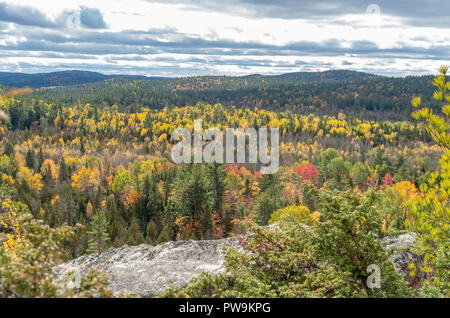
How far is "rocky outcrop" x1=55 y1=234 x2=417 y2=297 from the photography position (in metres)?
12.5

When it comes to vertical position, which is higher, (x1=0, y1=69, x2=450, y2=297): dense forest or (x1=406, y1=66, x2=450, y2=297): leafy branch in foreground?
(x1=406, y1=66, x2=450, y2=297): leafy branch in foreground

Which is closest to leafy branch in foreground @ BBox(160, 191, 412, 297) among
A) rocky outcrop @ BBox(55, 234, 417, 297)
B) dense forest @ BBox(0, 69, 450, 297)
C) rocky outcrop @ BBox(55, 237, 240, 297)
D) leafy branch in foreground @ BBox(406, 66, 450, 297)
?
dense forest @ BBox(0, 69, 450, 297)

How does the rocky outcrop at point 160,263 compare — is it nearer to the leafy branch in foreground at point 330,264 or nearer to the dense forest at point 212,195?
the dense forest at point 212,195

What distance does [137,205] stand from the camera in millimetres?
68125

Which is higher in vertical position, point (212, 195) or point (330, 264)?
point (330, 264)

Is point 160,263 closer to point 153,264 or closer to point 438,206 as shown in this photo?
point 153,264

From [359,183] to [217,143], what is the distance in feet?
288

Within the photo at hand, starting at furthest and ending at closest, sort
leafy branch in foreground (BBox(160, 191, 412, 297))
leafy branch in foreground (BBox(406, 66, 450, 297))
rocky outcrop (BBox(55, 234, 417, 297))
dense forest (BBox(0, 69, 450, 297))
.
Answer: rocky outcrop (BBox(55, 234, 417, 297)) → leafy branch in foreground (BBox(160, 191, 412, 297)) → dense forest (BBox(0, 69, 450, 297)) → leafy branch in foreground (BBox(406, 66, 450, 297))

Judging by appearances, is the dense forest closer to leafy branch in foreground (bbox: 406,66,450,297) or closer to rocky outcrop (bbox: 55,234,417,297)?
leafy branch in foreground (bbox: 406,66,450,297)

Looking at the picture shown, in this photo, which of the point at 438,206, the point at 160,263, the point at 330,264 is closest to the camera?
the point at 438,206

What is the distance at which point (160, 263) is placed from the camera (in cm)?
1498

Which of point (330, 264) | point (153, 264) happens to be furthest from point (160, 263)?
point (330, 264)

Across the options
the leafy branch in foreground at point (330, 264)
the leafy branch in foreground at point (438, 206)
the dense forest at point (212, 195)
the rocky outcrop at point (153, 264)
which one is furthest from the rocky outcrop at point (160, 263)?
the leafy branch in foreground at point (438, 206)
